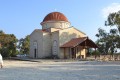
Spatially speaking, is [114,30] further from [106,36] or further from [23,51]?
[23,51]

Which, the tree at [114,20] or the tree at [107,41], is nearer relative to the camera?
the tree at [114,20]

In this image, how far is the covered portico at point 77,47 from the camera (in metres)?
48.6

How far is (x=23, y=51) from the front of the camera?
265 ft

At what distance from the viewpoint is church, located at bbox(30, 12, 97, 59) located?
5066 centimetres

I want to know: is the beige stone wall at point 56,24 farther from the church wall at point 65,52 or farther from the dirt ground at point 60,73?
the dirt ground at point 60,73

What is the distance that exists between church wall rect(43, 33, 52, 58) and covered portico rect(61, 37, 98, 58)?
358 centimetres

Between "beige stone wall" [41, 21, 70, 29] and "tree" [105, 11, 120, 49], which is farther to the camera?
"beige stone wall" [41, 21, 70, 29]

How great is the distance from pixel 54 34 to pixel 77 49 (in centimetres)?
562

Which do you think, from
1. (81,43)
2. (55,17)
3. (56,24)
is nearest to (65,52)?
(81,43)

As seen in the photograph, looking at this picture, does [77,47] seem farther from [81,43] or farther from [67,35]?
[67,35]

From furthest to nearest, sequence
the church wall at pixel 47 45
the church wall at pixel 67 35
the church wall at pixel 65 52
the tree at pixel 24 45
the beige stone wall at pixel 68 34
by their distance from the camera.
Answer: the tree at pixel 24 45 < the church wall at pixel 47 45 < the beige stone wall at pixel 68 34 < the church wall at pixel 67 35 < the church wall at pixel 65 52

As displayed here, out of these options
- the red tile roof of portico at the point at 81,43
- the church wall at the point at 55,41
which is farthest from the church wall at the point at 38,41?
the red tile roof of portico at the point at 81,43

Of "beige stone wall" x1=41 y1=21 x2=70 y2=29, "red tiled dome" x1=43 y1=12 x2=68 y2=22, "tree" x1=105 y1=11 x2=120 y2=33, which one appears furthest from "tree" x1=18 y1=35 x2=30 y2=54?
"tree" x1=105 y1=11 x2=120 y2=33

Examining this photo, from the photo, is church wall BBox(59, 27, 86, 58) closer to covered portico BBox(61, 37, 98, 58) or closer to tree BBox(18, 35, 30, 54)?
covered portico BBox(61, 37, 98, 58)
